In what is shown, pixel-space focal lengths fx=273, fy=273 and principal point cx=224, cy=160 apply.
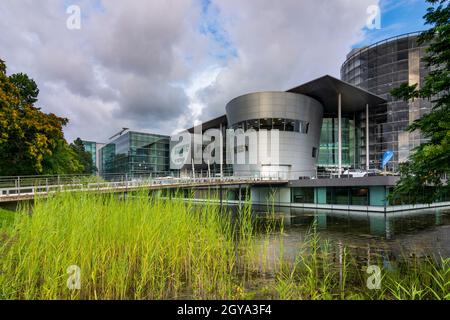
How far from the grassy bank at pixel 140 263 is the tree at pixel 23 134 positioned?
13276 millimetres

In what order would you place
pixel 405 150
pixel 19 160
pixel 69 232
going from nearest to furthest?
1. pixel 69 232
2. pixel 19 160
3. pixel 405 150

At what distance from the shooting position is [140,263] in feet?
17.3

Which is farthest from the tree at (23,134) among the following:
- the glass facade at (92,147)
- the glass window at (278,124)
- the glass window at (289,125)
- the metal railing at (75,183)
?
the glass facade at (92,147)

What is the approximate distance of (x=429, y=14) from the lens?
7.02 metres

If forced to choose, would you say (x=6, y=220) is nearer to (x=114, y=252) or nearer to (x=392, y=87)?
(x=114, y=252)

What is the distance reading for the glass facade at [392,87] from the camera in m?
40.9

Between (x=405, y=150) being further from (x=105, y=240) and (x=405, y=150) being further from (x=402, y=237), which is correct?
(x=105, y=240)

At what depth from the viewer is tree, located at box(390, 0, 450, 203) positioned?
5809 mm

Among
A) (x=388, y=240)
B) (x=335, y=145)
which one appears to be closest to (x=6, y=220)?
(x=388, y=240)

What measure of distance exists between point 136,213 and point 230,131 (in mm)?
38926

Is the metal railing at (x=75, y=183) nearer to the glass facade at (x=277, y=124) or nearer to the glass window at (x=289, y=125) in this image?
the glass facade at (x=277, y=124)
